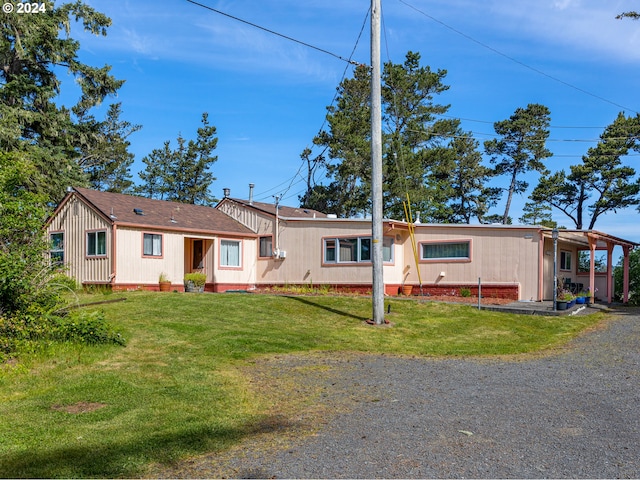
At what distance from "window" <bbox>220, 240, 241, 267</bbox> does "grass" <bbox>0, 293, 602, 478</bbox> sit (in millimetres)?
5966

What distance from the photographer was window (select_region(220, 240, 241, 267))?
23.8 m

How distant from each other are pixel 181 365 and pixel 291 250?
14646 millimetres

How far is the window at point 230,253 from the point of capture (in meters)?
23.8

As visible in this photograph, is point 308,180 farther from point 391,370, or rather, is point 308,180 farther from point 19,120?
point 391,370

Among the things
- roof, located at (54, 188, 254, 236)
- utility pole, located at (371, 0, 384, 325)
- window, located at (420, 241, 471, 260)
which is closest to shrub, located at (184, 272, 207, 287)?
roof, located at (54, 188, 254, 236)

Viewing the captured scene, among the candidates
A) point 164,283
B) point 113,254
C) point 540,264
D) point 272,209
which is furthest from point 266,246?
point 540,264

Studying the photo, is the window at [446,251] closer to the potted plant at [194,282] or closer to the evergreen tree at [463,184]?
the potted plant at [194,282]

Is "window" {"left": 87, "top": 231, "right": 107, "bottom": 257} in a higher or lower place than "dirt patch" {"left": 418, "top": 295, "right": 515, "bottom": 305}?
higher

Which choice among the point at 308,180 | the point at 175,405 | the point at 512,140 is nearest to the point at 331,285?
the point at 175,405

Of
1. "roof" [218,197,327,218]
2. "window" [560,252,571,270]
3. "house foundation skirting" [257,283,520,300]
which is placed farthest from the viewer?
"roof" [218,197,327,218]

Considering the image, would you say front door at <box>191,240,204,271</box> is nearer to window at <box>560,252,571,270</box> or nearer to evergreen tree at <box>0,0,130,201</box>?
evergreen tree at <box>0,0,130,201</box>

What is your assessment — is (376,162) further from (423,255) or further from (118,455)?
(118,455)

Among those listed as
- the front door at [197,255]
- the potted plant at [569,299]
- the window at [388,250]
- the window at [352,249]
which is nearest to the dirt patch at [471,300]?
the potted plant at [569,299]

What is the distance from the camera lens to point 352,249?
2288 cm
